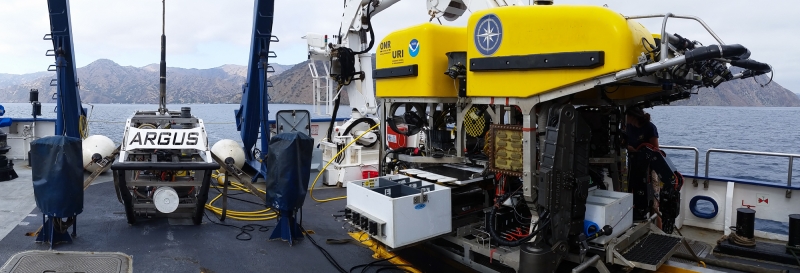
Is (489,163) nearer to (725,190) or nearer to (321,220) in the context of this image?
(321,220)

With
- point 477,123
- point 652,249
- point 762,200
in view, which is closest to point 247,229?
point 477,123

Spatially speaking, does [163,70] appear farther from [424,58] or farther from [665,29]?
[665,29]

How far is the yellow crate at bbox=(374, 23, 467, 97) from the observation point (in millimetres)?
5641

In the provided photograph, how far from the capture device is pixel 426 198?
4.86m

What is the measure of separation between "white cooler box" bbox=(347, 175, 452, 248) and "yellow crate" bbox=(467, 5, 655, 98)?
113 cm

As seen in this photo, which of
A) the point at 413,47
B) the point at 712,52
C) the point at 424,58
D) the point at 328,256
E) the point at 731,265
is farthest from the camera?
the point at 328,256

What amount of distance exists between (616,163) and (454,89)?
6.39 feet

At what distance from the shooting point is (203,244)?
645 cm

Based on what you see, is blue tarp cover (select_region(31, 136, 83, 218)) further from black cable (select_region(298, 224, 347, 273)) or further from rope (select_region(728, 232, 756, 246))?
rope (select_region(728, 232, 756, 246))

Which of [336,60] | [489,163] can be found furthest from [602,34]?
[336,60]

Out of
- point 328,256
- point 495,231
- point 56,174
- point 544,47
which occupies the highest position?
point 544,47

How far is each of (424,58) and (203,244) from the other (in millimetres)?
3540

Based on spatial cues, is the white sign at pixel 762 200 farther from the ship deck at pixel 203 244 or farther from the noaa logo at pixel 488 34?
the noaa logo at pixel 488 34

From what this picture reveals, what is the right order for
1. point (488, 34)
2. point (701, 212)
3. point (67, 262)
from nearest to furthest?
point (488, 34) → point (67, 262) → point (701, 212)
